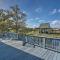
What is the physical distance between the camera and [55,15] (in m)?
31.4

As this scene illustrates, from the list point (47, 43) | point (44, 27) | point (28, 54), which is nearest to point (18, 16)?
point (44, 27)

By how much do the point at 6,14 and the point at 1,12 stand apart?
990 millimetres

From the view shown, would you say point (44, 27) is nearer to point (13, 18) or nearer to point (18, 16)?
point (18, 16)

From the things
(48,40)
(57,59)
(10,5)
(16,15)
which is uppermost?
(10,5)

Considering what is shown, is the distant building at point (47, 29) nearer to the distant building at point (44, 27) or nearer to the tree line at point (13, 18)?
the distant building at point (44, 27)

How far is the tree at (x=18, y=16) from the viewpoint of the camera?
20.7 meters

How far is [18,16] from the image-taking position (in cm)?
2098

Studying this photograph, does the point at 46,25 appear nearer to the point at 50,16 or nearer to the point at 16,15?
the point at 50,16

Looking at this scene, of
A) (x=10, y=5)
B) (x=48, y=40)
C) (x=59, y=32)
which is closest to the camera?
(x=48, y=40)

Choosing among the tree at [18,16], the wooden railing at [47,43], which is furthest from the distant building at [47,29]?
the wooden railing at [47,43]

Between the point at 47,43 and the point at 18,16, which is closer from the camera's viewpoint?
the point at 47,43

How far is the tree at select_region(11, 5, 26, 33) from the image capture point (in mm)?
20703

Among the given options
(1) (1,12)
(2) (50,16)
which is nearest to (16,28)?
(1) (1,12)

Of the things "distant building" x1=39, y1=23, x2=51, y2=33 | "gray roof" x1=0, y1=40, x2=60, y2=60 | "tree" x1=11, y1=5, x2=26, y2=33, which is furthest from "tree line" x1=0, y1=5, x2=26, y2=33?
"gray roof" x1=0, y1=40, x2=60, y2=60
